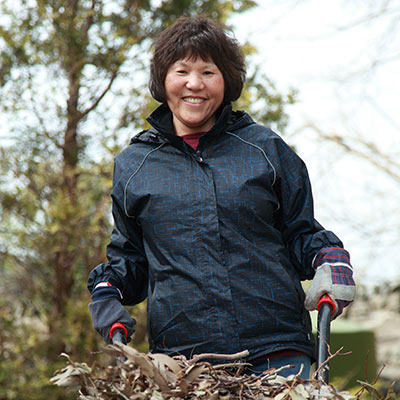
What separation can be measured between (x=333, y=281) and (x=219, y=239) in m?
0.39

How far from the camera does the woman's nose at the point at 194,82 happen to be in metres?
2.37

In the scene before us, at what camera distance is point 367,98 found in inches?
281

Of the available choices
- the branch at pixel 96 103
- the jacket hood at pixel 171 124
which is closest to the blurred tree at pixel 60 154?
the branch at pixel 96 103

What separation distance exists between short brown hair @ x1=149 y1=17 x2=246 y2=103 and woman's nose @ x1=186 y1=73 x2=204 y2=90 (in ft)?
0.24

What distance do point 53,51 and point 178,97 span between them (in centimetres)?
325

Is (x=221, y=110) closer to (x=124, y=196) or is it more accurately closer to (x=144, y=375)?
(x=124, y=196)

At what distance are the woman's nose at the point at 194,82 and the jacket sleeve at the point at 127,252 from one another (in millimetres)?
426

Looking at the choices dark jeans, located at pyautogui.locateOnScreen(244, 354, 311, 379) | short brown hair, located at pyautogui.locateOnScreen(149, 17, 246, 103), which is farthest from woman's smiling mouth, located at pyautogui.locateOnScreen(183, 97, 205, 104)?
dark jeans, located at pyautogui.locateOnScreen(244, 354, 311, 379)

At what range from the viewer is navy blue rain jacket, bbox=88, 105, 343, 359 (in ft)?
7.14

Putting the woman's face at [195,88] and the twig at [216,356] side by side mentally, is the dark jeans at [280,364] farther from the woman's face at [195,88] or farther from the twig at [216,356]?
the woman's face at [195,88]

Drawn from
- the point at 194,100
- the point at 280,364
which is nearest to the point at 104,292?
Result: the point at 280,364

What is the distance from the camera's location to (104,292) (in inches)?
91.2

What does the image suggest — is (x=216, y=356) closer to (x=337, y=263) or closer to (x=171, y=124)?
(x=337, y=263)

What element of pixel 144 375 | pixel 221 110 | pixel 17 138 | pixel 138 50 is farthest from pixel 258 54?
pixel 144 375
